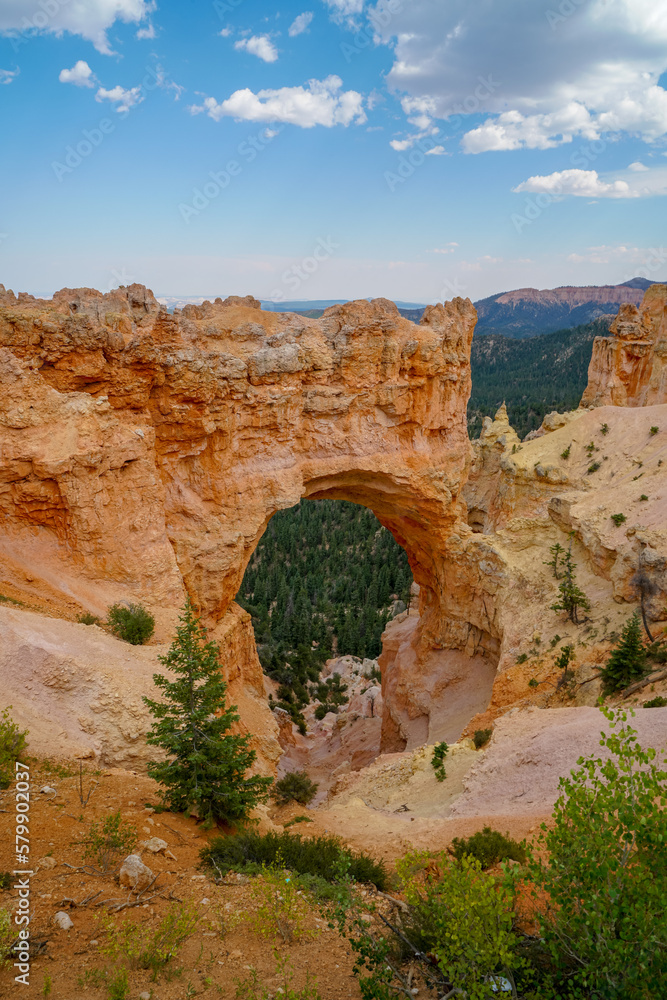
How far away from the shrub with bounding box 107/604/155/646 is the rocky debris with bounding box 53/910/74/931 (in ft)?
27.2

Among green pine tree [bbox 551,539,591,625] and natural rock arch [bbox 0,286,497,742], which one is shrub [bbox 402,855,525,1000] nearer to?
natural rock arch [bbox 0,286,497,742]

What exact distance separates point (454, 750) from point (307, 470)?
35.7ft

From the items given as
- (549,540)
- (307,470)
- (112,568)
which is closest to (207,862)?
(112,568)

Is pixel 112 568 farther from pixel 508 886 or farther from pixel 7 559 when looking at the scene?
pixel 508 886

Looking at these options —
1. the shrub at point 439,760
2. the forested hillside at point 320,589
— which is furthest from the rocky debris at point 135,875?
the forested hillside at point 320,589

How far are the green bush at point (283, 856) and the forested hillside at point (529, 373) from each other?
2377 inches

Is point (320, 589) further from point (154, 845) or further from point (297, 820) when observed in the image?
point (154, 845)

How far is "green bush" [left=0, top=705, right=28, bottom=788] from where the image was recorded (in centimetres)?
854

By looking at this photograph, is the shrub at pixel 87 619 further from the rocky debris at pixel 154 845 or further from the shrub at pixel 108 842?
the rocky debris at pixel 154 845

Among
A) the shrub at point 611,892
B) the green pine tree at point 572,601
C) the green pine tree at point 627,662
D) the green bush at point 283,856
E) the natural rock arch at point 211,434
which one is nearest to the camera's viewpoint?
the shrub at point 611,892

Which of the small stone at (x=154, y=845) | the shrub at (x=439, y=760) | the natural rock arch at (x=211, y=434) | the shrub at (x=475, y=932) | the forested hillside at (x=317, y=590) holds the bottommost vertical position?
the forested hillside at (x=317, y=590)

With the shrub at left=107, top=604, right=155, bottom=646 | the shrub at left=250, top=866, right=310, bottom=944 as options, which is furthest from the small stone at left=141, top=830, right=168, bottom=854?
the shrub at left=107, top=604, right=155, bottom=646

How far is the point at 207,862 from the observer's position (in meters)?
7.95

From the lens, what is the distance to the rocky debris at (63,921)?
5992 millimetres
